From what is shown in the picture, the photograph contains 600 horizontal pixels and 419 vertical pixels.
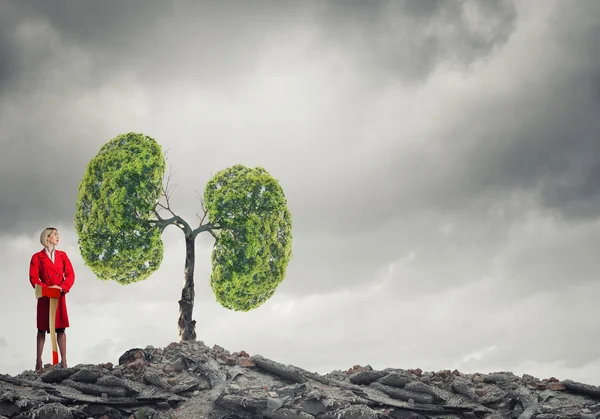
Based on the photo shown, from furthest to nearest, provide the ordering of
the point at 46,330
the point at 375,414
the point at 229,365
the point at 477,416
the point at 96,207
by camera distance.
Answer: the point at 96,207 → the point at 46,330 → the point at 229,365 → the point at 477,416 → the point at 375,414

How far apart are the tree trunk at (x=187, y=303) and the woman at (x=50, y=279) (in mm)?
3838

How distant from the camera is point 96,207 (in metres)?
18.1

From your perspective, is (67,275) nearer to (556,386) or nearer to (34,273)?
(34,273)

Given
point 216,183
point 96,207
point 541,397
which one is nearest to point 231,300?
point 216,183

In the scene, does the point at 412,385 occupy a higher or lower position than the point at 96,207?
lower

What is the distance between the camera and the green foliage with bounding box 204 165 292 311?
18500 millimetres

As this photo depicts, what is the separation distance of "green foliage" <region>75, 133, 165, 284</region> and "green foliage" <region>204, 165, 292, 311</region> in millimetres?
1992

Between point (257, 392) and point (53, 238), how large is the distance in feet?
23.8

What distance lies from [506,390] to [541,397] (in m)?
0.76

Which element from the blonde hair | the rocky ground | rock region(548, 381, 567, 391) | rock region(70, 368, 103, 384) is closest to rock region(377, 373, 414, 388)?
the rocky ground

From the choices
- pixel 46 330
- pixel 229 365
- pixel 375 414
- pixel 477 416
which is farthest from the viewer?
pixel 46 330

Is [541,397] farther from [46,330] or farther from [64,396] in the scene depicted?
[46,330]

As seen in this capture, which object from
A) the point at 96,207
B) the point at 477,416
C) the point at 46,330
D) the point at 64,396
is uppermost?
the point at 96,207

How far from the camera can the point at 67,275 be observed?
1490cm
